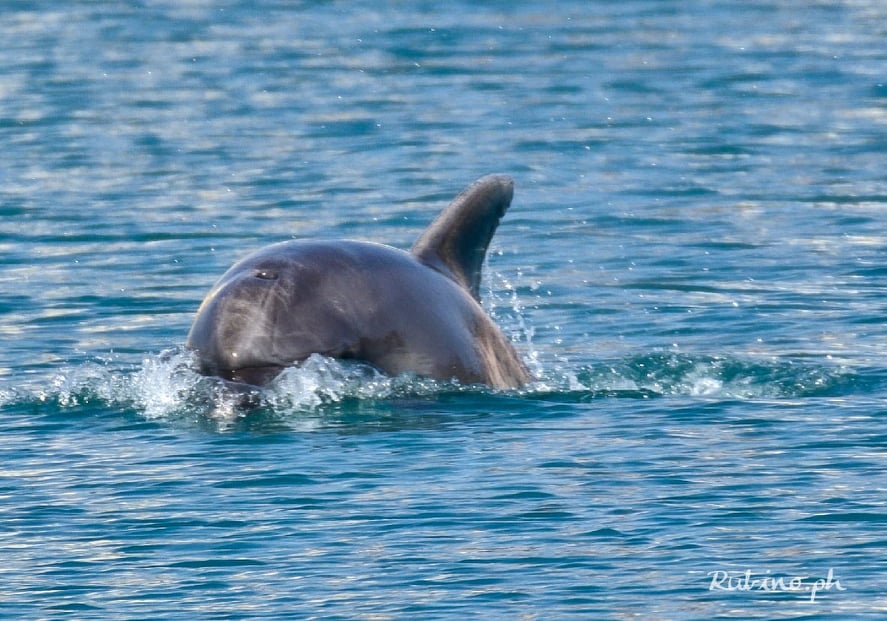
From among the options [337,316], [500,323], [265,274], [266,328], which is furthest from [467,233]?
[500,323]

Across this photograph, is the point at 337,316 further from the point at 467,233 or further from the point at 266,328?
the point at 467,233

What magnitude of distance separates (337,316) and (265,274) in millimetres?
531

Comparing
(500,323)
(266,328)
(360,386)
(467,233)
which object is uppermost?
(467,233)

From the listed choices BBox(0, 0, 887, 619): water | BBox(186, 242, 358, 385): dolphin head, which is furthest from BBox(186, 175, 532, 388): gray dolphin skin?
BBox(0, 0, 887, 619): water

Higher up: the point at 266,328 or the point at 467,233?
the point at 467,233

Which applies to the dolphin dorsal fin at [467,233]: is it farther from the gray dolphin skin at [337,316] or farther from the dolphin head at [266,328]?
the dolphin head at [266,328]

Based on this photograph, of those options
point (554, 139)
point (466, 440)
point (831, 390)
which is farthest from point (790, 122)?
point (466, 440)

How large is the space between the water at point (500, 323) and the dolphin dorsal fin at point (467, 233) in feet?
2.96

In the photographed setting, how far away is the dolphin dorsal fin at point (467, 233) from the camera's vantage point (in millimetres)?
15055

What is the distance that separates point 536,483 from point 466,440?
100cm

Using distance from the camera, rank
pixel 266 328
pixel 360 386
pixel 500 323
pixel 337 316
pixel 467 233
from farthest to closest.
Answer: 1. pixel 500 323
2. pixel 467 233
3. pixel 360 386
4. pixel 337 316
5. pixel 266 328

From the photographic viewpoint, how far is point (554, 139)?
3092 centimetres

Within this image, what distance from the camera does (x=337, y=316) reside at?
45.7ft

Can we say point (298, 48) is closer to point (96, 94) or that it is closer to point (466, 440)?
point (96, 94)
